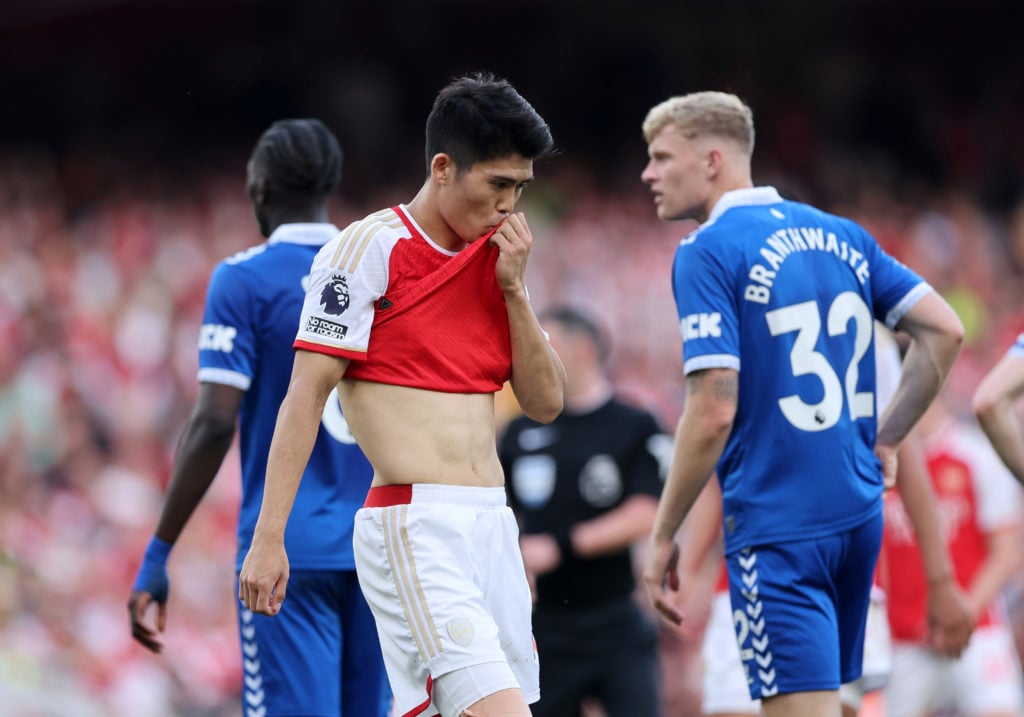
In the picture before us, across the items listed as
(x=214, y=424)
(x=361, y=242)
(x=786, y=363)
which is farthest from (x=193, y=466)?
(x=786, y=363)

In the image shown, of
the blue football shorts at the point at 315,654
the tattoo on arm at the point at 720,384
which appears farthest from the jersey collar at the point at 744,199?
the blue football shorts at the point at 315,654

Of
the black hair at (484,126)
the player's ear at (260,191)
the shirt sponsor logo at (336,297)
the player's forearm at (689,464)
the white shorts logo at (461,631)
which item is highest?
the player's ear at (260,191)

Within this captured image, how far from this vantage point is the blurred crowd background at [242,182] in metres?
11.2

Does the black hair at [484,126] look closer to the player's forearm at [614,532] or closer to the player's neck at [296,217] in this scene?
the player's neck at [296,217]

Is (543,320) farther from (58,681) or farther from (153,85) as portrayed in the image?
(153,85)

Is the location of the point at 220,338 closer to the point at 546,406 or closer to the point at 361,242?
the point at 361,242

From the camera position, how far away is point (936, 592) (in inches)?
221

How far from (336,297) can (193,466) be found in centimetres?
145

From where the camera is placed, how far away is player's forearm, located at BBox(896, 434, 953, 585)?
5.62 meters

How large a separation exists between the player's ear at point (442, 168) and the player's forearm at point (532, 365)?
1.21 feet

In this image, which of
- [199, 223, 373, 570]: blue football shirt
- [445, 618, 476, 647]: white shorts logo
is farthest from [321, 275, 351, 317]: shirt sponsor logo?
[199, 223, 373, 570]: blue football shirt

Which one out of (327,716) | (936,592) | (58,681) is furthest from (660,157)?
(58,681)

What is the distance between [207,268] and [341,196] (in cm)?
436

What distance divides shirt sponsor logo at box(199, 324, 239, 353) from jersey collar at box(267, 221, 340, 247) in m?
0.38
